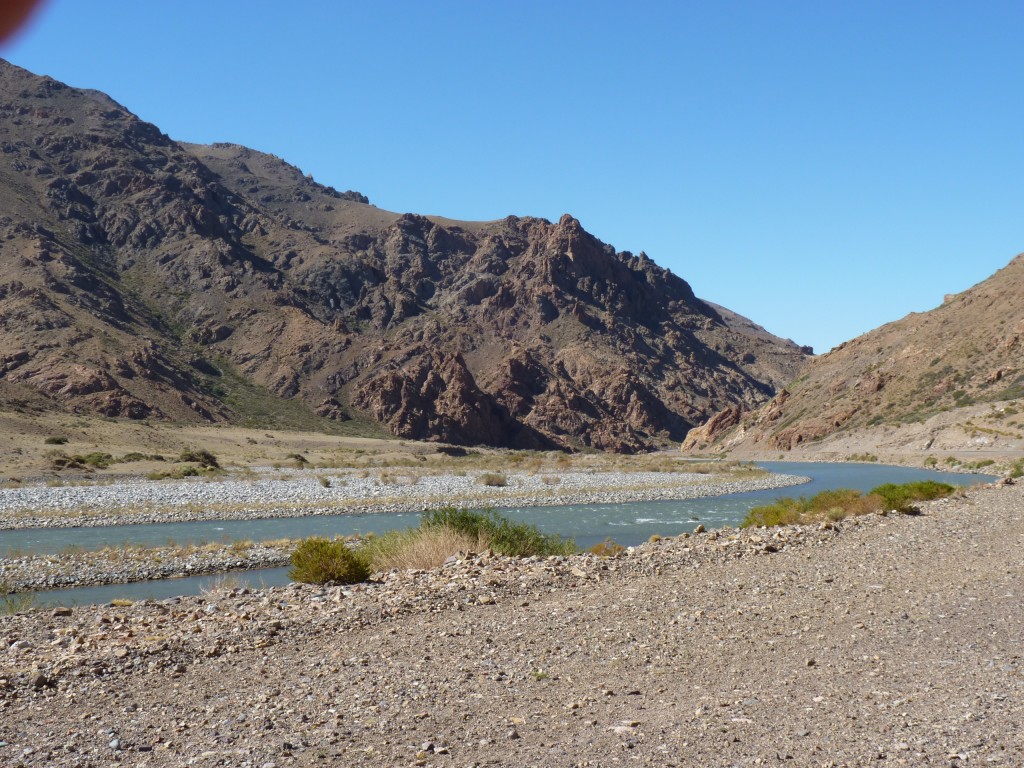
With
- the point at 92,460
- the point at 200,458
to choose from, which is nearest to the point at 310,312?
the point at 200,458

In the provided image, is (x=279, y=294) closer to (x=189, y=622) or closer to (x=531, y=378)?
(x=531, y=378)

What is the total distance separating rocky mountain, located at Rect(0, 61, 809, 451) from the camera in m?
88.2

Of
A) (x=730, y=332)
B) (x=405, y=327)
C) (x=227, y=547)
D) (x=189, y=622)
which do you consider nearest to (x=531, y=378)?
(x=405, y=327)

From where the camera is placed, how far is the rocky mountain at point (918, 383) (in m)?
70.3

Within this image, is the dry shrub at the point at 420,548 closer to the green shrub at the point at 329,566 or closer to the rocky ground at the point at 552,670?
the green shrub at the point at 329,566

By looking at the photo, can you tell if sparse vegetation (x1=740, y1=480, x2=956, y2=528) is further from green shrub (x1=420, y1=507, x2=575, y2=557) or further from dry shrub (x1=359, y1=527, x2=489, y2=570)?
dry shrub (x1=359, y1=527, x2=489, y2=570)

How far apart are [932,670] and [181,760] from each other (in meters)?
5.63

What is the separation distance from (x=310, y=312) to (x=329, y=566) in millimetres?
108080

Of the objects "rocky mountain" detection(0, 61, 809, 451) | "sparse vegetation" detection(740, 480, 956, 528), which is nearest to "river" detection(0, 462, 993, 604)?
"sparse vegetation" detection(740, 480, 956, 528)

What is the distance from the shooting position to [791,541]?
14469 mm

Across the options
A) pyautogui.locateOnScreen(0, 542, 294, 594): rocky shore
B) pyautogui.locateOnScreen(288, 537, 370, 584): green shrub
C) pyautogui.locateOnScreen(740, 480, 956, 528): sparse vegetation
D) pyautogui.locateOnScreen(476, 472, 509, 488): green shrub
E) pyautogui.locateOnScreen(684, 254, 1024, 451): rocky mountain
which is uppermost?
pyautogui.locateOnScreen(684, 254, 1024, 451): rocky mountain

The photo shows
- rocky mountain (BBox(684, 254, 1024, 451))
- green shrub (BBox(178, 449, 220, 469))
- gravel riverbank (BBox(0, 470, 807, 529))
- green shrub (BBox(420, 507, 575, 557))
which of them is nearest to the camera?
green shrub (BBox(420, 507, 575, 557))

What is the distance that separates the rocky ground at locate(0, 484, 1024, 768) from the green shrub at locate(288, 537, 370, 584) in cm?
76

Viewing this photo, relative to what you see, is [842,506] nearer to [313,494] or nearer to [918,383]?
[313,494]
